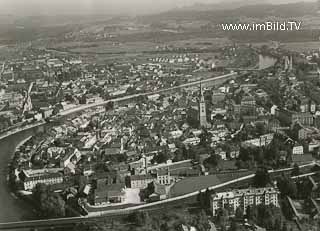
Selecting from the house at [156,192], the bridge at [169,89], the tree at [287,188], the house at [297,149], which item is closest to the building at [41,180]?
the house at [156,192]

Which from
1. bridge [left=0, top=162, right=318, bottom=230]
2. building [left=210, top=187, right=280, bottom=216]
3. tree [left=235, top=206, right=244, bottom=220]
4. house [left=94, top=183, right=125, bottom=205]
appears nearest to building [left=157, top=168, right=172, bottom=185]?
bridge [left=0, top=162, right=318, bottom=230]

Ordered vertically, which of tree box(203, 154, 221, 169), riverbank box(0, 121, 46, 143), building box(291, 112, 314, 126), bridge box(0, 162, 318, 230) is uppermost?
building box(291, 112, 314, 126)

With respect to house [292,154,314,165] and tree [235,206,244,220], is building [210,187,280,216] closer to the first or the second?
tree [235,206,244,220]

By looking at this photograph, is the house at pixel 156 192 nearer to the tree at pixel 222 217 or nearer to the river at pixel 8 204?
the tree at pixel 222 217

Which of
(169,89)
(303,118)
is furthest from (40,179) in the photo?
(169,89)

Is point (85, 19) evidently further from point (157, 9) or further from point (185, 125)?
point (185, 125)

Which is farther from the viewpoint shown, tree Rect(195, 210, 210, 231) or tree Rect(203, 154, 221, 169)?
tree Rect(203, 154, 221, 169)

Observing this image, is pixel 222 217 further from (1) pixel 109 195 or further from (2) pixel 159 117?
(2) pixel 159 117
